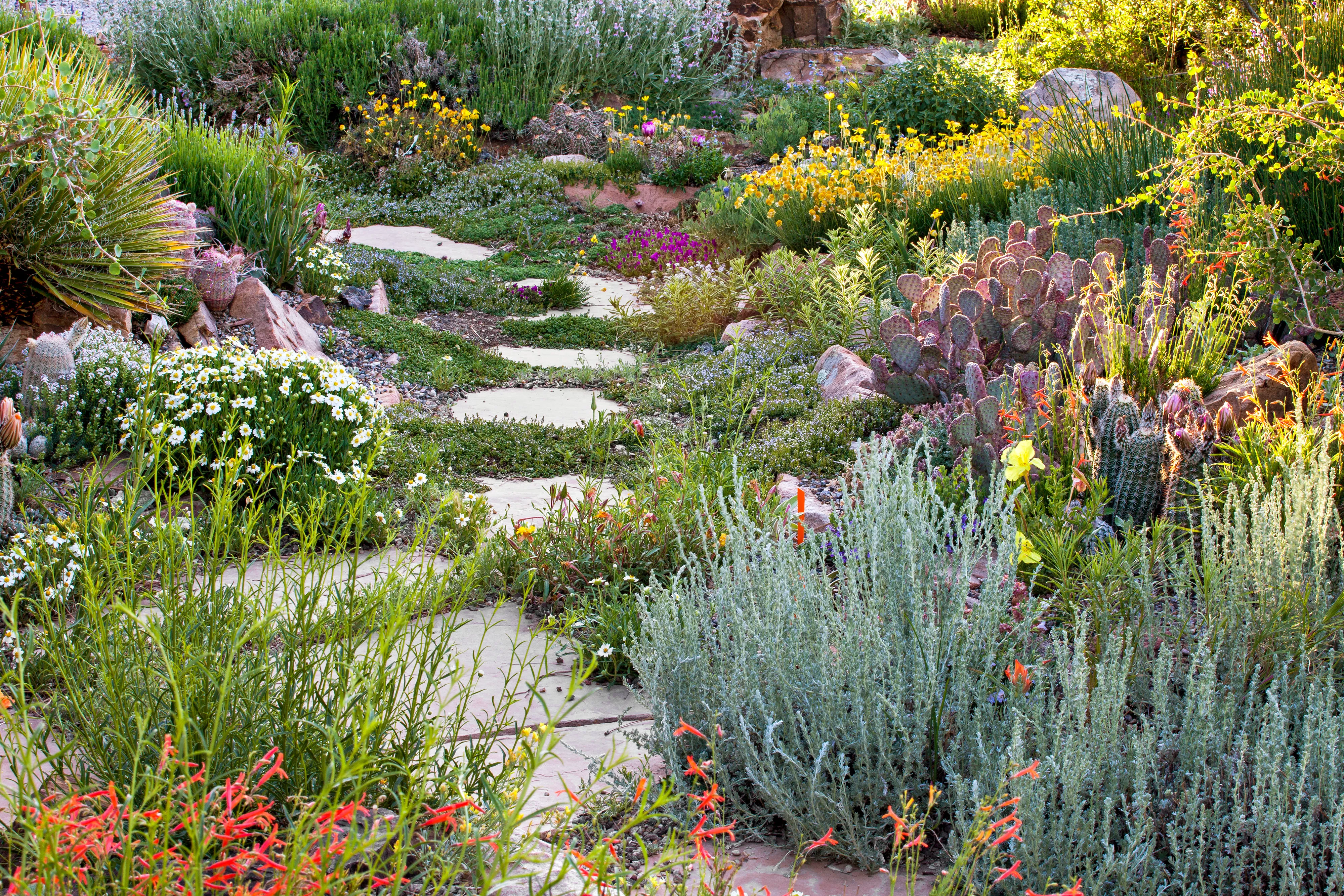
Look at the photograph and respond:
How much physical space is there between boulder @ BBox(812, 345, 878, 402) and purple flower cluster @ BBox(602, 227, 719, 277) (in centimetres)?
254

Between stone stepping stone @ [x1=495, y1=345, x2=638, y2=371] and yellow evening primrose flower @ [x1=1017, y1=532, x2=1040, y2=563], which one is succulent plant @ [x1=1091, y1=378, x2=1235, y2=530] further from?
stone stepping stone @ [x1=495, y1=345, x2=638, y2=371]

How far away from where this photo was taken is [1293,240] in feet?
16.3

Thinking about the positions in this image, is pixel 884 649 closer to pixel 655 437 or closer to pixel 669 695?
pixel 669 695

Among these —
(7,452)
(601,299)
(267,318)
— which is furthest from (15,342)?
(601,299)

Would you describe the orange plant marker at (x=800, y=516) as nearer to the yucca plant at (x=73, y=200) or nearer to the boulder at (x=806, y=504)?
the boulder at (x=806, y=504)

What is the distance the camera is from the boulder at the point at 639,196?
10930 mm

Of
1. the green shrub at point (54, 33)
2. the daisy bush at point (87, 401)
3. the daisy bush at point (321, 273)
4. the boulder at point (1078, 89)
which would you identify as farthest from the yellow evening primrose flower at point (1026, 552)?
the boulder at point (1078, 89)

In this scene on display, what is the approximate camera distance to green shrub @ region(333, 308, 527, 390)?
5883 millimetres

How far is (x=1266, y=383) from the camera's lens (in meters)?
3.73

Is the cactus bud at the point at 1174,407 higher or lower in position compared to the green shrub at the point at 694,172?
lower

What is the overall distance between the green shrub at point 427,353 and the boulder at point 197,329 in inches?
37.7

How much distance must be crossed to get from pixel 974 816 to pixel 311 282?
221 inches

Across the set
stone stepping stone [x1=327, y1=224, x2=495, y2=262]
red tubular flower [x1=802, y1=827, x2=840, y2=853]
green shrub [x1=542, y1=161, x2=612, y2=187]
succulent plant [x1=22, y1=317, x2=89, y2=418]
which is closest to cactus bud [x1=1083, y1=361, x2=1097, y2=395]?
red tubular flower [x1=802, y1=827, x2=840, y2=853]

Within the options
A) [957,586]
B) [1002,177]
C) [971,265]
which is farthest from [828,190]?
[957,586]
